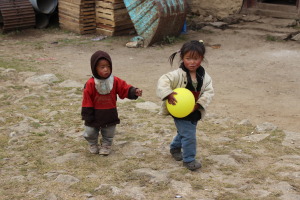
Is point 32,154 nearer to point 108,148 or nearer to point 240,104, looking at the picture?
point 108,148

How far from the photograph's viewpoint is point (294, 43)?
1051 centimetres

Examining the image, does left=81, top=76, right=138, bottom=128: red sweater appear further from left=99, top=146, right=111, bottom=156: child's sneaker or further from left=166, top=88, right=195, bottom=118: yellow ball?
left=166, top=88, right=195, bottom=118: yellow ball

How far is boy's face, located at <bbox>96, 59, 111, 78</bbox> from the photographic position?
14.1 ft

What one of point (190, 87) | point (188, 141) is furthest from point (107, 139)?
point (190, 87)

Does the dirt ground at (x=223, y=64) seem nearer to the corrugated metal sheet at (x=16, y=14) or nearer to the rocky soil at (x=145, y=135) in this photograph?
the rocky soil at (x=145, y=135)

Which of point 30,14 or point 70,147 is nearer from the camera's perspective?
point 70,147

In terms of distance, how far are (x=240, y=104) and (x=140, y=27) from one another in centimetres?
449

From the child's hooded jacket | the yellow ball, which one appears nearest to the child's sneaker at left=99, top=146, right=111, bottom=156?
the child's hooded jacket

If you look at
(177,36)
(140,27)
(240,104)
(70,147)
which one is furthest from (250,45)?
(70,147)

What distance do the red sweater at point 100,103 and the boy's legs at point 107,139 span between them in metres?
0.10

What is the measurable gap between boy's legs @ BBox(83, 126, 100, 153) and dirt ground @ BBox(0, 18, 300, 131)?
7.25 feet

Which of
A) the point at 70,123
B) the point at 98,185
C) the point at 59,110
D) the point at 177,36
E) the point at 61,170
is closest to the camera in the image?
the point at 98,185

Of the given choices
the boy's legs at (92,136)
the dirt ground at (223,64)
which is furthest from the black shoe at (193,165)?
the dirt ground at (223,64)

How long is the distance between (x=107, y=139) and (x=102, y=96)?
0.48 m
